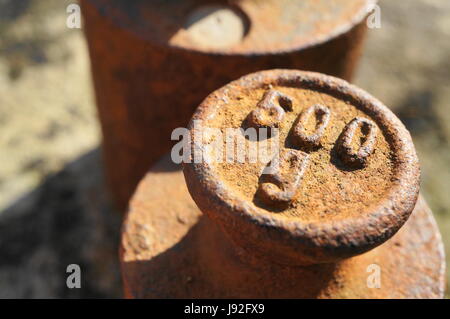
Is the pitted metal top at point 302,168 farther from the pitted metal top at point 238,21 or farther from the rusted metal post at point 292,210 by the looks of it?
the pitted metal top at point 238,21

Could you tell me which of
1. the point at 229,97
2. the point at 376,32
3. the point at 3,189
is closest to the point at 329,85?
the point at 229,97

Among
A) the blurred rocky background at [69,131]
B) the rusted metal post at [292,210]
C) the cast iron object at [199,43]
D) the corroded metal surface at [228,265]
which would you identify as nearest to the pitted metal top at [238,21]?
the cast iron object at [199,43]

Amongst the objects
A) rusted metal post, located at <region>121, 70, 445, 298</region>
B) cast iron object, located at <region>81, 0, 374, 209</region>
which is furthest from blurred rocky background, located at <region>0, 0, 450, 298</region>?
rusted metal post, located at <region>121, 70, 445, 298</region>

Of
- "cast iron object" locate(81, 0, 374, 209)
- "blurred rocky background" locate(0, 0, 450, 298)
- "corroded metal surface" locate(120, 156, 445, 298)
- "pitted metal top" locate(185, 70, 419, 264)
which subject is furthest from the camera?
"blurred rocky background" locate(0, 0, 450, 298)

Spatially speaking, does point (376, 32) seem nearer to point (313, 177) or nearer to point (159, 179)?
point (159, 179)

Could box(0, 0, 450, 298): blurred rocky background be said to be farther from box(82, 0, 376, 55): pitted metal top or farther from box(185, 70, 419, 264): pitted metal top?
box(185, 70, 419, 264): pitted metal top

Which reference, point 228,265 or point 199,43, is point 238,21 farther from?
point 228,265

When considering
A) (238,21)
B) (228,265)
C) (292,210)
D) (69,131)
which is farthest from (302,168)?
(69,131)
